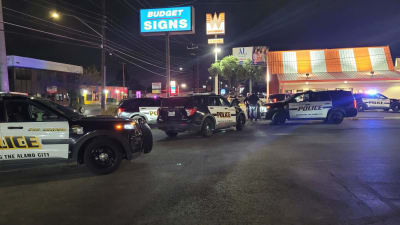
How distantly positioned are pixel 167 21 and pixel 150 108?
42.4ft

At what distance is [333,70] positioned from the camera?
38312 millimetres

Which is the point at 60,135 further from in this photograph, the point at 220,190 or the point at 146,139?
the point at 220,190

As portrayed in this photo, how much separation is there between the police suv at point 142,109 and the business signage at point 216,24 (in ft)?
71.7

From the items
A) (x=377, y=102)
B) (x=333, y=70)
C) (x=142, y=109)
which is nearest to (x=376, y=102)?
(x=377, y=102)

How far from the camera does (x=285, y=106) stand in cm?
1617

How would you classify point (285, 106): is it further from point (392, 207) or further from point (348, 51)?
point (348, 51)

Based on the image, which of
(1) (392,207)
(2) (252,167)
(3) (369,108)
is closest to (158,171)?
(2) (252,167)

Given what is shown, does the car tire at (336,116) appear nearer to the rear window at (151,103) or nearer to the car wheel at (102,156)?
A: the rear window at (151,103)

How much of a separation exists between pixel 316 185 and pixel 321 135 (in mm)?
7008

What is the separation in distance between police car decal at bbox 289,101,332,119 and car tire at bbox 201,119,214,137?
6237 millimetres

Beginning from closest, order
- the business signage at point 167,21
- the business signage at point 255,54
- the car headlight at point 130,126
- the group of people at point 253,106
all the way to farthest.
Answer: the car headlight at point 130,126, the group of people at point 253,106, the business signage at point 167,21, the business signage at point 255,54

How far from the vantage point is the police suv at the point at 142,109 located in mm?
14195

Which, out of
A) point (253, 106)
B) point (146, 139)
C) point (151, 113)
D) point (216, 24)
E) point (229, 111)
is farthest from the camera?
point (216, 24)

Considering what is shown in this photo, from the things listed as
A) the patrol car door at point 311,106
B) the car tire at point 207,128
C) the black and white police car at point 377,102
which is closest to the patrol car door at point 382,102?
the black and white police car at point 377,102
